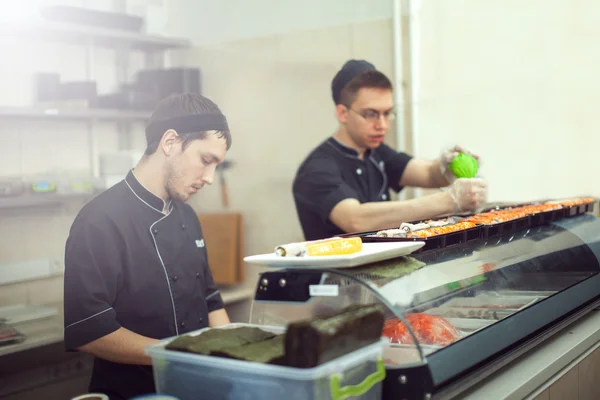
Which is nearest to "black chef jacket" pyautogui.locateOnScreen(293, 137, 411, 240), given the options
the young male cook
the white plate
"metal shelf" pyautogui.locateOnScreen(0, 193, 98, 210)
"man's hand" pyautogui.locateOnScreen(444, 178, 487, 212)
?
"man's hand" pyautogui.locateOnScreen(444, 178, 487, 212)

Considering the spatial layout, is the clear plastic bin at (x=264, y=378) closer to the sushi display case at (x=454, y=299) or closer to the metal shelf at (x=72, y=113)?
the sushi display case at (x=454, y=299)

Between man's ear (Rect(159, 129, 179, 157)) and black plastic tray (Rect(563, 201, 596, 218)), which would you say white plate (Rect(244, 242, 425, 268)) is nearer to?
man's ear (Rect(159, 129, 179, 157))

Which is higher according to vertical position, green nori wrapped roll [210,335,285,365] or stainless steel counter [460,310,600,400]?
green nori wrapped roll [210,335,285,365]

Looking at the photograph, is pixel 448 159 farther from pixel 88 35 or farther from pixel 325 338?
pixel 325 338

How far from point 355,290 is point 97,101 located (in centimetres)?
140

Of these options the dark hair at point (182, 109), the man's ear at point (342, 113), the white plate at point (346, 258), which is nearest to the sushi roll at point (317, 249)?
the white plate at point (346, 258)

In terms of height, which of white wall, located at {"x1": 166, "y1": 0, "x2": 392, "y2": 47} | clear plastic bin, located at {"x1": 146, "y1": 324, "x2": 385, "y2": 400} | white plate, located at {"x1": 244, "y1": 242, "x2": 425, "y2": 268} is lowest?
clear plastic bin, located at {"x1": 146, "y1": 324, "x2": 385, "y2": 400}

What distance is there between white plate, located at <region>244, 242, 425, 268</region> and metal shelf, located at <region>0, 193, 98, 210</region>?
0.99 meters

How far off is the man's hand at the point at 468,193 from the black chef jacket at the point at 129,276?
1.16m

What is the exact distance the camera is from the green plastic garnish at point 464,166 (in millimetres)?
3027

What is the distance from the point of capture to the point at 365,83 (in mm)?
3168

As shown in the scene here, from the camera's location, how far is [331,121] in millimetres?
4258

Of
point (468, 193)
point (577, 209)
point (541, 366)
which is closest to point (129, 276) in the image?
point (541, 366)

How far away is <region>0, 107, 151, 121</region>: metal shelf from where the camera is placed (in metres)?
2.31
